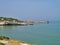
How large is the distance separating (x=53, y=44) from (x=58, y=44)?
2.86ft

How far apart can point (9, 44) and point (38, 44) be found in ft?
20.8

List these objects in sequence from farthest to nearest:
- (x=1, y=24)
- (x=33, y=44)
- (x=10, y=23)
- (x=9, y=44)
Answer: (x=10, y=23), (x=1, y=24), (x=33, y=44), (x=9, y=44)

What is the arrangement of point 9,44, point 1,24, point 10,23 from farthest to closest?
point 10,23 < point 1,24 < point 9,44

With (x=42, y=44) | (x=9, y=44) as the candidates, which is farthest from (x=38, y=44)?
(x=9, y=44)

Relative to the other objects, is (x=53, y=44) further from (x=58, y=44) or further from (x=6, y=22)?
(x=6, y=22)

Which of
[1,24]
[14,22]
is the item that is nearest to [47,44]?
[1,24]

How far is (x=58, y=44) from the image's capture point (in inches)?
1379

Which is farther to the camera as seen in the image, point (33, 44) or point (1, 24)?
point (1, 24)

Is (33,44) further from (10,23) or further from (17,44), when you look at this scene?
(10,23)

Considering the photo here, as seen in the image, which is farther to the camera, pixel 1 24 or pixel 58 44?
pixel 1 24

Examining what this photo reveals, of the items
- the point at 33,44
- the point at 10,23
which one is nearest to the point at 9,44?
the point at 33,44

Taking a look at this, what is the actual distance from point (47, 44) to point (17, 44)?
5.97 m

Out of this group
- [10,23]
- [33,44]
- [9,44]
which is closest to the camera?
[9,44]

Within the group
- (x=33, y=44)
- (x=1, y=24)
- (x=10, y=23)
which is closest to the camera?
(x=33, y=44)
